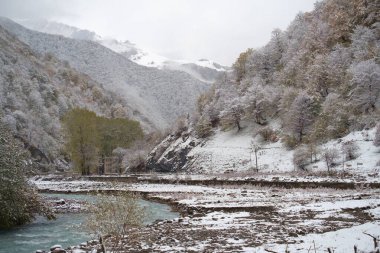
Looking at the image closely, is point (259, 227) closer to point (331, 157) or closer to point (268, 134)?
point (331, 157)

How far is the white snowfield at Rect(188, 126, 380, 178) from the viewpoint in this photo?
4128 cm

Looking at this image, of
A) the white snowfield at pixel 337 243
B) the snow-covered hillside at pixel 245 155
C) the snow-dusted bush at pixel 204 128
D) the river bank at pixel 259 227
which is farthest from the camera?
the snow-dusted bush at pixel 204 128

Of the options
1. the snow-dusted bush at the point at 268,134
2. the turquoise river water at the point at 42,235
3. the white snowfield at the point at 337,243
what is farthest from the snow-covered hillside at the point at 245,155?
the white snowfield at the point at 337,243

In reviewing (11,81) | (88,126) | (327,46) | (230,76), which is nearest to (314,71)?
(327,46)

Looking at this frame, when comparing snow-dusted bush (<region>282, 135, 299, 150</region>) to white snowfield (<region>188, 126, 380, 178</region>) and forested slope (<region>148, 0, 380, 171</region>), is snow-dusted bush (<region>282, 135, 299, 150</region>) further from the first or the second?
white snowfield (<region>188, 126, 380, 178</region>)

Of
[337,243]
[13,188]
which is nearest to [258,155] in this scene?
[13,188]

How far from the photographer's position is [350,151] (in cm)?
4284

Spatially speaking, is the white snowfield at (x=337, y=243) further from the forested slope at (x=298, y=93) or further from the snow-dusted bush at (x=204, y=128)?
the snow-dusted bush at (x=204, y=128)

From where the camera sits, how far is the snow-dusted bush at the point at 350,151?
42.7 meters

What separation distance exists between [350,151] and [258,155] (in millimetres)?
19223

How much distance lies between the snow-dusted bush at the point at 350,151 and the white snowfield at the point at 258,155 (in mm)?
475

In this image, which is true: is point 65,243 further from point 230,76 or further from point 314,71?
point 230,76

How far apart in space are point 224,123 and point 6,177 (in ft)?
194

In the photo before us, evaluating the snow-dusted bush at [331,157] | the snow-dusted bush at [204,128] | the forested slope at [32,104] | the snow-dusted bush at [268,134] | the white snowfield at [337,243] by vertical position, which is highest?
the forested slope at [32,104]
